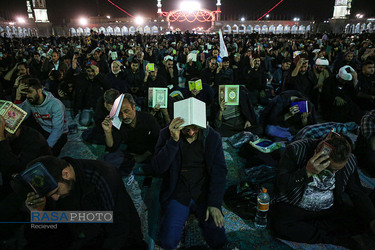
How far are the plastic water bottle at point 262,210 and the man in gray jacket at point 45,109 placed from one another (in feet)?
10.9

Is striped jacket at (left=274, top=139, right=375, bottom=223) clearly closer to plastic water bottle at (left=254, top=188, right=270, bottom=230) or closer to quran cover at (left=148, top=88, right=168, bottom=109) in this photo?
plastic water bottle at (left=254, top=188, right=270, bottom=230)

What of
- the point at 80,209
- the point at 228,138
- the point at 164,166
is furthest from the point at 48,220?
the point at 228,138

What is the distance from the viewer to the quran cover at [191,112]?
2188 millimetres

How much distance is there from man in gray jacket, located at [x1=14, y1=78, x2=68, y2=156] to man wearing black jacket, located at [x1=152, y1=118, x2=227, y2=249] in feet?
7.45

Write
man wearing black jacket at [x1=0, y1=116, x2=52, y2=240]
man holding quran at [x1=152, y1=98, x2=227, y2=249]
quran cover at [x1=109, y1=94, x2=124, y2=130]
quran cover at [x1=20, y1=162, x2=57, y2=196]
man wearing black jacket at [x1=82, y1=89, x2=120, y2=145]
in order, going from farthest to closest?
man wearing black jacket at [x1=82, y1=89, x2=120, y2=145]
quran cover at [x1=109, y1=94, x2=124, y2=130]
man wearing black jacket at [x1=0, y1=116, x2=52, y2=240]
man holding quran at [x1=152, y1=98, x2=227, y2=249]
quran cover at [x1=20, y1=162, x2=57, y2=196]

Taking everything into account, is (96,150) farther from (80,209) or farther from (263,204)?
(263,204)

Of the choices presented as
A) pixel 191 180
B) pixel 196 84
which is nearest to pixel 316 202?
pixel 191 180

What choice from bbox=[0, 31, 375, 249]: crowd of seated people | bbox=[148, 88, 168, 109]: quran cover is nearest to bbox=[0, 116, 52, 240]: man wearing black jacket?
bbox=[0, 31, 375, 249]: crowd of seated people

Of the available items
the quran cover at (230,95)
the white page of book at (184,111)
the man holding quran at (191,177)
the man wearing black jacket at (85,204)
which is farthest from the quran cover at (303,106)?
the man wearing black jacket at (85,204)

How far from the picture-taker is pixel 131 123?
3408mm

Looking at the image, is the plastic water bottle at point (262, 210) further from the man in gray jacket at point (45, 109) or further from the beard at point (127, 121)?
the man in gray jacket at point (45, 109)

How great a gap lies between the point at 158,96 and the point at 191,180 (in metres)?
2.50

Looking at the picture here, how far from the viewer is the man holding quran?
239 cm

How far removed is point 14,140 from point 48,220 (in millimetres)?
1302
